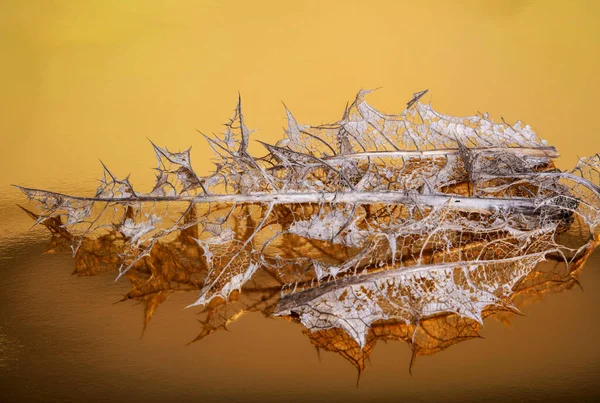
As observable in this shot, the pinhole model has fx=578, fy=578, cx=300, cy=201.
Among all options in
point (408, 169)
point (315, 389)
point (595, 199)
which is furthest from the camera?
point (408, 169)

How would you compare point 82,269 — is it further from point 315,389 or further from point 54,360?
point 315,389

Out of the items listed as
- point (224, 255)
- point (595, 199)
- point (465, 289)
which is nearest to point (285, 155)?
point (224, 255)

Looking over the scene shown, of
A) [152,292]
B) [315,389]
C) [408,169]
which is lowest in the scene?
[315,389]

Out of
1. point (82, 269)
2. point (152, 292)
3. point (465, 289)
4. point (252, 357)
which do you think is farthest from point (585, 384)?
point (82, 269)

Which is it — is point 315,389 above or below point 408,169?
below

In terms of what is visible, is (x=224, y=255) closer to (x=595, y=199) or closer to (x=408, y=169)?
(x=408, y=169)

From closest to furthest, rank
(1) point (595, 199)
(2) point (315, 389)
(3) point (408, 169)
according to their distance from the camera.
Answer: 1. (2) point (315, 389)
2. (1) point (595, 199)
3. (3) point (408, 169)

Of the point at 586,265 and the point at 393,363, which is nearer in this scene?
the point at 393,363
